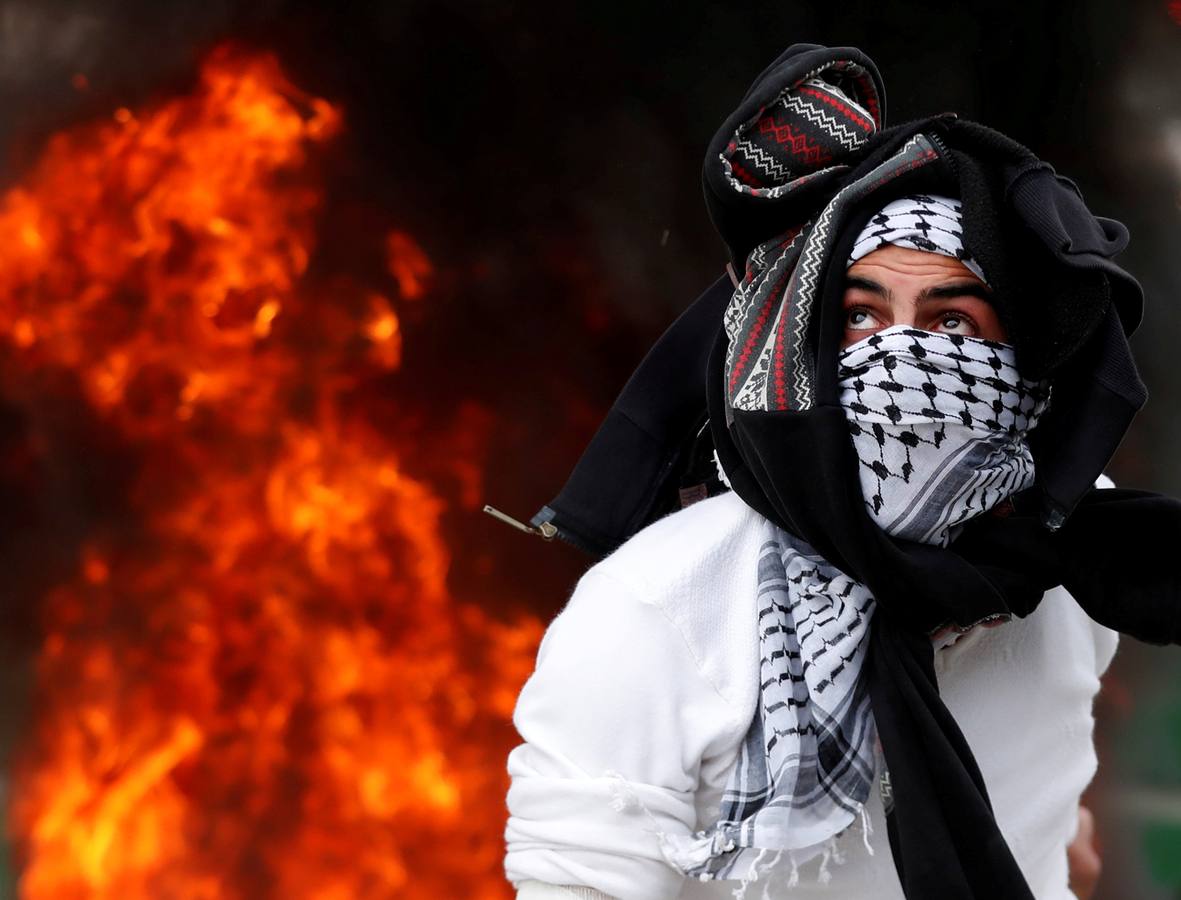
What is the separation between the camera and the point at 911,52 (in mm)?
3756

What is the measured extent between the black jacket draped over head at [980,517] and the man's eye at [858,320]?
5cm

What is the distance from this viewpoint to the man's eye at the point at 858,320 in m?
1.85

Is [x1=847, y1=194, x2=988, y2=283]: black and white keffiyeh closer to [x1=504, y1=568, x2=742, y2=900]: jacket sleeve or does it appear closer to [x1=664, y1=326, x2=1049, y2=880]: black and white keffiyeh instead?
[x1=664, y1=326, x2=1049, y2=880]: black and white keffiyeh

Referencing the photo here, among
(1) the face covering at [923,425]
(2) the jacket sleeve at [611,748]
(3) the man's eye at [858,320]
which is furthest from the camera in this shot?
(3) the man's eye at [858,320]

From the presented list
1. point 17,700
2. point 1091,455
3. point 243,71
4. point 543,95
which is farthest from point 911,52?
point 17,700

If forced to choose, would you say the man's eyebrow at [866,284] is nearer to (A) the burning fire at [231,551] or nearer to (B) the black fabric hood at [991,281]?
(B) the black fabric hood at [991,281]

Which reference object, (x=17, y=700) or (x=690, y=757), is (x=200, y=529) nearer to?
(x=17, y=700)

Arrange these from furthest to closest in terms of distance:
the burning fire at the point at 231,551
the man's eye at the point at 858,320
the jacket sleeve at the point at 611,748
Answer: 1. the burning fire at the point at 231,551
2. the man's eye at the point at 858,320
3. the jacket sleeve at the point at 611,748

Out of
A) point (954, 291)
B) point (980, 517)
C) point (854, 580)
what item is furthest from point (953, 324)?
point (854, 580)

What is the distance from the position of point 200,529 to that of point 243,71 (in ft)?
4.65

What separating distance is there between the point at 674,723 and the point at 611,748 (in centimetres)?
10

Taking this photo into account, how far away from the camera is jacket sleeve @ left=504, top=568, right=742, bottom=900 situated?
1.62m

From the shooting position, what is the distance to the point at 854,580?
181 cm

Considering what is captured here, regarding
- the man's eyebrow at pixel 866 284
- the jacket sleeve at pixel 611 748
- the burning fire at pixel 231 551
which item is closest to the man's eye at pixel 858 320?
the man's eyebrow at pixel 866 284
